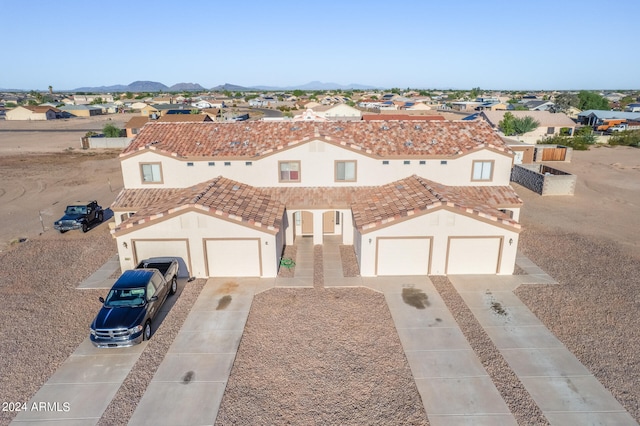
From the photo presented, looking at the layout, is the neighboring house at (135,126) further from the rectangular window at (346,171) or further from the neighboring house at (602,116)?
the neighboring house at (602,116)

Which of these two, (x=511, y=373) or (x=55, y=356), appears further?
(x=55, y=356)

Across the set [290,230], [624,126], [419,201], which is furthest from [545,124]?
[290,230]

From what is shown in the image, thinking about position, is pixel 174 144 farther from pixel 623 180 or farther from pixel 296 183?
pixel 623 180

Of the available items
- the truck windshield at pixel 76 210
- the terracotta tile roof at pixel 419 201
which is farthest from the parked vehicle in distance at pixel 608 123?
the truck windshield at pixel 76 210

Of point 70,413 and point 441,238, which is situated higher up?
point 441,238

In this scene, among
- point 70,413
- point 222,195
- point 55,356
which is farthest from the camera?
point 222,195

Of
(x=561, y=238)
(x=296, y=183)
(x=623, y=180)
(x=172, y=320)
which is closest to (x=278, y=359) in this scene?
(x=172, y=320)

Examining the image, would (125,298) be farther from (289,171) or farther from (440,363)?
(289,171)
